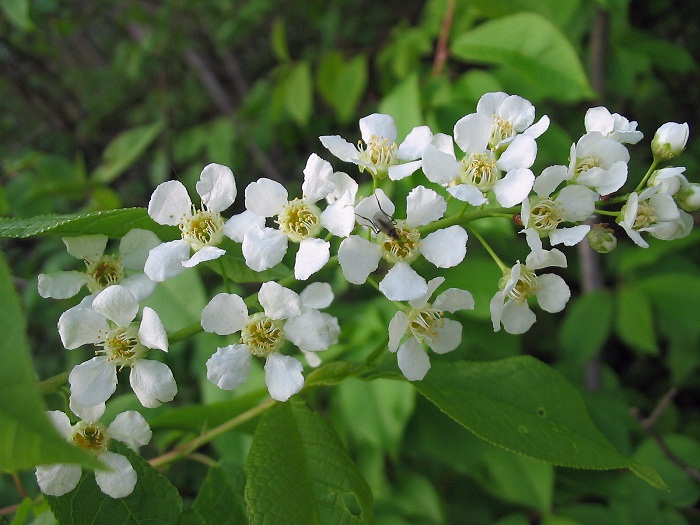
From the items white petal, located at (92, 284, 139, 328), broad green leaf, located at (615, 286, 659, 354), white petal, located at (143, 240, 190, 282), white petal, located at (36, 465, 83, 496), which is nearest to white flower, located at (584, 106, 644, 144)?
white petal, located at (143, 240, 190, 282)

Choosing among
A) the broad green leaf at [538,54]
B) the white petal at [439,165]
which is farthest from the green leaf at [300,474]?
the broad green leaf at [538,54]

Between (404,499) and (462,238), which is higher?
(462,238)

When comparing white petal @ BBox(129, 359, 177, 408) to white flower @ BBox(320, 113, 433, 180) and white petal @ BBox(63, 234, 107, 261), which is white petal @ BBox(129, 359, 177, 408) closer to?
white petal @ BBox(63, 234, 107, 261)

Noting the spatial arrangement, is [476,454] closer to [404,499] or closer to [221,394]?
[404,499]

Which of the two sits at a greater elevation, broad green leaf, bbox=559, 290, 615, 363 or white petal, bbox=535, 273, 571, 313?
white petal, bbox=535, 273, 571, 313

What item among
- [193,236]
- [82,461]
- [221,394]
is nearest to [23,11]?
[193,236]

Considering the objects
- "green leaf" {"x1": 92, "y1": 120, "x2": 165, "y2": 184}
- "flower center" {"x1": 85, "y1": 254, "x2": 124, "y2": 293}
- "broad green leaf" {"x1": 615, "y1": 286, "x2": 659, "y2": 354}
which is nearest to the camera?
"flower center" {"x1": 85, "y1": 254, "x2": 124, "y2": 293}

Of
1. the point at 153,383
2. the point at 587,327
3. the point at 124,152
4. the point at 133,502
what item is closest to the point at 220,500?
the point at 133,502
